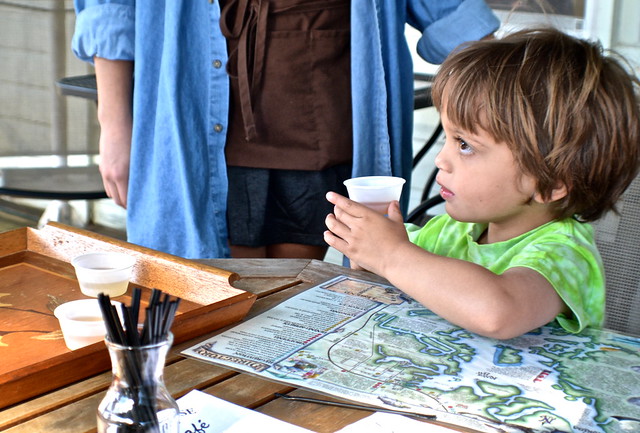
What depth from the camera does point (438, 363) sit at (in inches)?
48.3

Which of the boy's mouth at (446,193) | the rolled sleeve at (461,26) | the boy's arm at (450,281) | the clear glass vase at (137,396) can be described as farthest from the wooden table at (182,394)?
the rolled sleeve at (461,26)

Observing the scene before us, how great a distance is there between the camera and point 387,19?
2.12 meters

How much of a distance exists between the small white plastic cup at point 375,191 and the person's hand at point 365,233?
4 cm

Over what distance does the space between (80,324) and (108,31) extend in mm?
1139

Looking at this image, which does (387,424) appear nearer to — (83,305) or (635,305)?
(83,305)

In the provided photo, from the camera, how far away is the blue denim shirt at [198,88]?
208 centimetres

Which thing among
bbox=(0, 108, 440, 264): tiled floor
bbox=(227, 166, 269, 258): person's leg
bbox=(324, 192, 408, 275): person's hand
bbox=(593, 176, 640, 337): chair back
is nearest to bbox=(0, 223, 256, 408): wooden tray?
bbox=(324, 192, 408, 275): person's hand

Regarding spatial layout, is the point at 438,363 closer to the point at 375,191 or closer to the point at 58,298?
the point at 375,191

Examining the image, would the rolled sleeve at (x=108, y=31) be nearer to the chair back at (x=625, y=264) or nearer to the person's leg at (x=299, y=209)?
the person's leg at (x=299, y=209)

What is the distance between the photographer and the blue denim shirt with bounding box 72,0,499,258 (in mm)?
2082

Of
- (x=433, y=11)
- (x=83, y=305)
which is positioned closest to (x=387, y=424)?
(x=83, y=305)

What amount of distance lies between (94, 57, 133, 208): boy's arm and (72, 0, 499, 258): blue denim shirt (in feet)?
0.12

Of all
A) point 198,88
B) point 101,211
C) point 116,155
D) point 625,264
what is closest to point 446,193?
point 625,264

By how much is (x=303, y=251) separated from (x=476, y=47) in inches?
31.5
